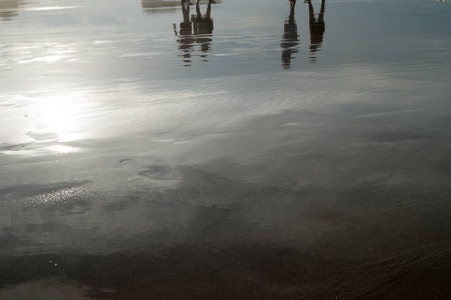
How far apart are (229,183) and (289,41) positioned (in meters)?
7.86

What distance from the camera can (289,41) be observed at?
10156 mm

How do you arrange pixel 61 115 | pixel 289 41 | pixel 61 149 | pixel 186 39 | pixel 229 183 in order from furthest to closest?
pixel 186 39 → pixel 289 41 → pixel 61 115 → pixel 61 149 → pixel 229 183

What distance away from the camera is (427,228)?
2338 mm

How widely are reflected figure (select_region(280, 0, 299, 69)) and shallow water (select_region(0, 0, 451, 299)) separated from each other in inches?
38.7

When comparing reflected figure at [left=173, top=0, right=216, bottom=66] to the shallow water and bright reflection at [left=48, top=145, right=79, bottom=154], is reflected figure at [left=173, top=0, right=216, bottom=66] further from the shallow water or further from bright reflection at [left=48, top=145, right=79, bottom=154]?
bright reflection at [left=48, top=145, right=79, bottom=154]

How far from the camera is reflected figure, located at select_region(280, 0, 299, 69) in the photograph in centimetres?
791

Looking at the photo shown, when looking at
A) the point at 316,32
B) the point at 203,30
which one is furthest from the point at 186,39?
the point at 316,32

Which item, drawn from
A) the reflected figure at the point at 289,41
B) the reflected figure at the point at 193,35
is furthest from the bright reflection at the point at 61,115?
the reflected figure at the point at 289,41

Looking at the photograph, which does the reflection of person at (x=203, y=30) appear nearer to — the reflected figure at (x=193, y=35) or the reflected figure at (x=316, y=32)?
the reflected figure at (x=193, y=35)

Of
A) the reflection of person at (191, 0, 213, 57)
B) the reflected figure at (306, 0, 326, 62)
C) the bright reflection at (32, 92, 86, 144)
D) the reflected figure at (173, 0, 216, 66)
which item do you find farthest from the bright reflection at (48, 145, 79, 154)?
the reflection of person at (191, 0, 213, 57)

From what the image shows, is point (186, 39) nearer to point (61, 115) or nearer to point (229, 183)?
point (61, 115)

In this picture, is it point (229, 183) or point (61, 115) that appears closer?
point (229, 183)

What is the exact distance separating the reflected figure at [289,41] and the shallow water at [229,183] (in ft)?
3.22

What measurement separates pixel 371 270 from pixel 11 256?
1859 millimetres
